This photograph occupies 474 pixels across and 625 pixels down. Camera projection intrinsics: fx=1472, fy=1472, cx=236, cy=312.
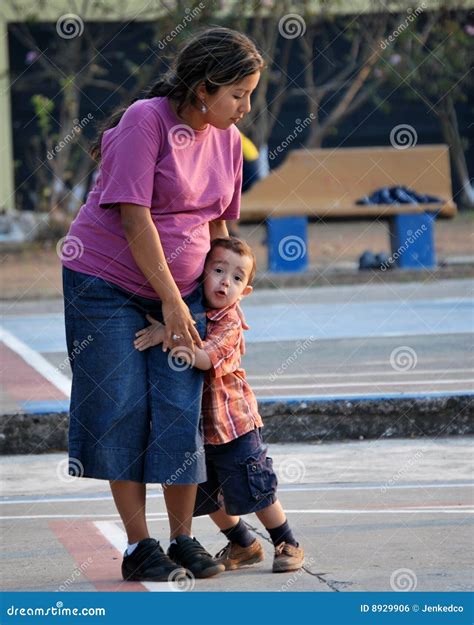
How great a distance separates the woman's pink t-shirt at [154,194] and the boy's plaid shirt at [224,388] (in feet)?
0.54

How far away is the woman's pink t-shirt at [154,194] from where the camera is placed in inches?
182

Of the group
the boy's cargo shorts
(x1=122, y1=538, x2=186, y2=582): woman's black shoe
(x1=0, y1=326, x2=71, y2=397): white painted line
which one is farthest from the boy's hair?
(x1=0, y1=326, x2=71, y2=397): white painted line

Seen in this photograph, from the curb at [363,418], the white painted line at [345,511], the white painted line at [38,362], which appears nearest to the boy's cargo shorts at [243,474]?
the white painted line at [345,511]

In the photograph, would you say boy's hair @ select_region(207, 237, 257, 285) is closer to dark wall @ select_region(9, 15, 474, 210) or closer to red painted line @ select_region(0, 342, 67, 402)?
red painted line @ select_region(0, 342, 67, 402)

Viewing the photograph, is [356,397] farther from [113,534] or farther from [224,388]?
[224,388]

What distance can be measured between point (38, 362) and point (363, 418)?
9.63ft

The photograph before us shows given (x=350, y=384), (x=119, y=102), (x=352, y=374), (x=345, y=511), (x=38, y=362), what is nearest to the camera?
(x=345, y=511)

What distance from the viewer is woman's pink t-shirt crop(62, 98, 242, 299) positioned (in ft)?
15.1

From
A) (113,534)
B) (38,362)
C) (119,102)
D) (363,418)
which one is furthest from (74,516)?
(119,102)

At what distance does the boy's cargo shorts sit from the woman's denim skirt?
129mm

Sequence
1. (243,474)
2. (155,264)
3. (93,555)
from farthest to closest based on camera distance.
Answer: (93,555) < (243,474) < (155,264)

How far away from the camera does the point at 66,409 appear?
7.70m

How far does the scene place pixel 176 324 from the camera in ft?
15.2
